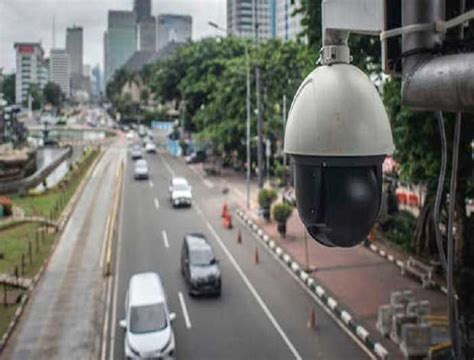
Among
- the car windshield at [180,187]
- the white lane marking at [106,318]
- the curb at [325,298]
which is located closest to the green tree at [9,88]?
the car windshield at [180,187]

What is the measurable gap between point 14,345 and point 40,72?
85693 millimetres

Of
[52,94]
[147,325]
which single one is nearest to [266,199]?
[147,325]

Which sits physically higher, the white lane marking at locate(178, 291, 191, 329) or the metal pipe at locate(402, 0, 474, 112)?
the metal pipe at locate(402, 0, 474, 112)

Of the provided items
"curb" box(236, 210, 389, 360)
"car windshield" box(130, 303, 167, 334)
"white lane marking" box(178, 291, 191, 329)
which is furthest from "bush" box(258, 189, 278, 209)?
"car windshield" box(130, 303, 167, 334)

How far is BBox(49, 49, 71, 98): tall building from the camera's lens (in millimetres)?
120000

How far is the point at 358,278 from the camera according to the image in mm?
17938

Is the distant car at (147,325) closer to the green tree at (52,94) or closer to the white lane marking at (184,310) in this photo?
the white lane marking at (184,310)

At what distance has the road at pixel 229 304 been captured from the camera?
1299cm

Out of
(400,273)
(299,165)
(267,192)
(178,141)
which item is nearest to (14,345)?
(400,273)

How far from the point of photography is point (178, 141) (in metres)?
62.5

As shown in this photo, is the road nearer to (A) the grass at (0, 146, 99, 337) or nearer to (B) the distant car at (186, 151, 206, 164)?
(A) the grass at (0, 146, 99, 337)

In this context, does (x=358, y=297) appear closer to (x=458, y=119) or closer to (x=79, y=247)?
(x=79, y=247)

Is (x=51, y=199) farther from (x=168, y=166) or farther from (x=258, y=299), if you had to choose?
(x=258, y=299)

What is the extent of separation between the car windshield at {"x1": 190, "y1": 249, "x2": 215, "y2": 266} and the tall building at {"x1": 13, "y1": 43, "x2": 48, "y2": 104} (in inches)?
2236
